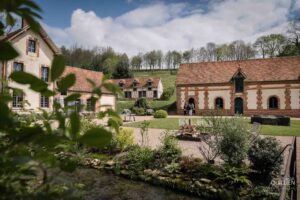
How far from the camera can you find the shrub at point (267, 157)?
6.32 m

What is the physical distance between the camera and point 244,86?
30.6 meters

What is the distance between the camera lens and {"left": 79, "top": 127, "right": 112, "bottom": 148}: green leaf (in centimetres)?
63

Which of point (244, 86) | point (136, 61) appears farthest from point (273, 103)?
point (136, 61)

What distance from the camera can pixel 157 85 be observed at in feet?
175

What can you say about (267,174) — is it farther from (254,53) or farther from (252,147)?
(254,53)

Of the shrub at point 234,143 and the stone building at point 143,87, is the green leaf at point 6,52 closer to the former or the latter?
the shrub at point 234,143

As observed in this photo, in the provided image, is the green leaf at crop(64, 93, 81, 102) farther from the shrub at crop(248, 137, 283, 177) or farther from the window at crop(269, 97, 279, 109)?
the window at crop(269, 97, 279, 109)

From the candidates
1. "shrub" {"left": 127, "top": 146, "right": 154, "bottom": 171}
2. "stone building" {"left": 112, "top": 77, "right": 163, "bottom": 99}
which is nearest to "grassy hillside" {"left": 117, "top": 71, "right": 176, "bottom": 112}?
"stone building" {"left": 112, "top": 77, "right": 163, "bottom": 99}

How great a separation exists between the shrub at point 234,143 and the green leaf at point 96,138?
6596 millimetres

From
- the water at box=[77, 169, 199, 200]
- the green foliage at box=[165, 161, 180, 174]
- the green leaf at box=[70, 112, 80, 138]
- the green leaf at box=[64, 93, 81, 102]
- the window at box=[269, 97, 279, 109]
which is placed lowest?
the water at box=[77, 169, 199, 200]

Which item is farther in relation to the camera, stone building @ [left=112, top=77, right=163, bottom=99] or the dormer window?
stone building @ [left=112, top=77, right=163, bottom=99]

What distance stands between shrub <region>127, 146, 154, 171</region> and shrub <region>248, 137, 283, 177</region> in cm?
307

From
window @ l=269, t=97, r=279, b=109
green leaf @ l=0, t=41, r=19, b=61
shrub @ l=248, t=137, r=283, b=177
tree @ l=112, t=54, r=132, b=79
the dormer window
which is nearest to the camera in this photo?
green leaf @ l=0, t=41, r=19, b=61

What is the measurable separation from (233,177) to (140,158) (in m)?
2.95
